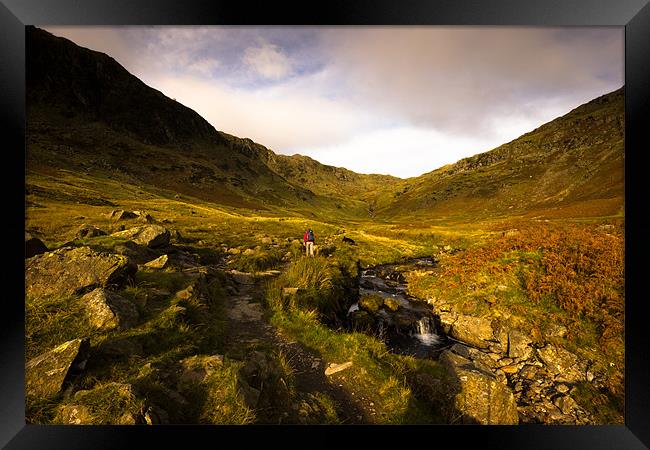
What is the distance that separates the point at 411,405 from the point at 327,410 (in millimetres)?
1831

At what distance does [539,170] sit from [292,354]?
450 ft

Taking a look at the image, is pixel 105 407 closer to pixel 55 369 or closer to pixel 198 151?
pixel 55 369

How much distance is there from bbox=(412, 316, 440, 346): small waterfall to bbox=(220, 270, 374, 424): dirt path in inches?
256

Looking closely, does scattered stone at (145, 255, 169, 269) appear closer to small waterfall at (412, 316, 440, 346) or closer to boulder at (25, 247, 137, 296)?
boulder at (25, 247, 137, 296)

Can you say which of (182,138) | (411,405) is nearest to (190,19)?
(411,405)

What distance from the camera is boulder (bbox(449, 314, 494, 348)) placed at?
31.1ft

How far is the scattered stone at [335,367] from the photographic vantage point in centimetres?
540

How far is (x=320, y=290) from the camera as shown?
10.3 meters

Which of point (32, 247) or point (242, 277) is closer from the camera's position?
point (32, 247)

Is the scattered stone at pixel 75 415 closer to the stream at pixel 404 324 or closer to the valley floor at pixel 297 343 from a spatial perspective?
the valley floor at pixel 297 343

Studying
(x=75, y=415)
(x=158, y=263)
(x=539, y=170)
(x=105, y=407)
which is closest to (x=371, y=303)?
(x=158, y=263)

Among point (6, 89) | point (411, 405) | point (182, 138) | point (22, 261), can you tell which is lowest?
point (411, 405)

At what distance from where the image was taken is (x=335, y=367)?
554 centimetres

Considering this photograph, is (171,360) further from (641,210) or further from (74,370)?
(641,210)
